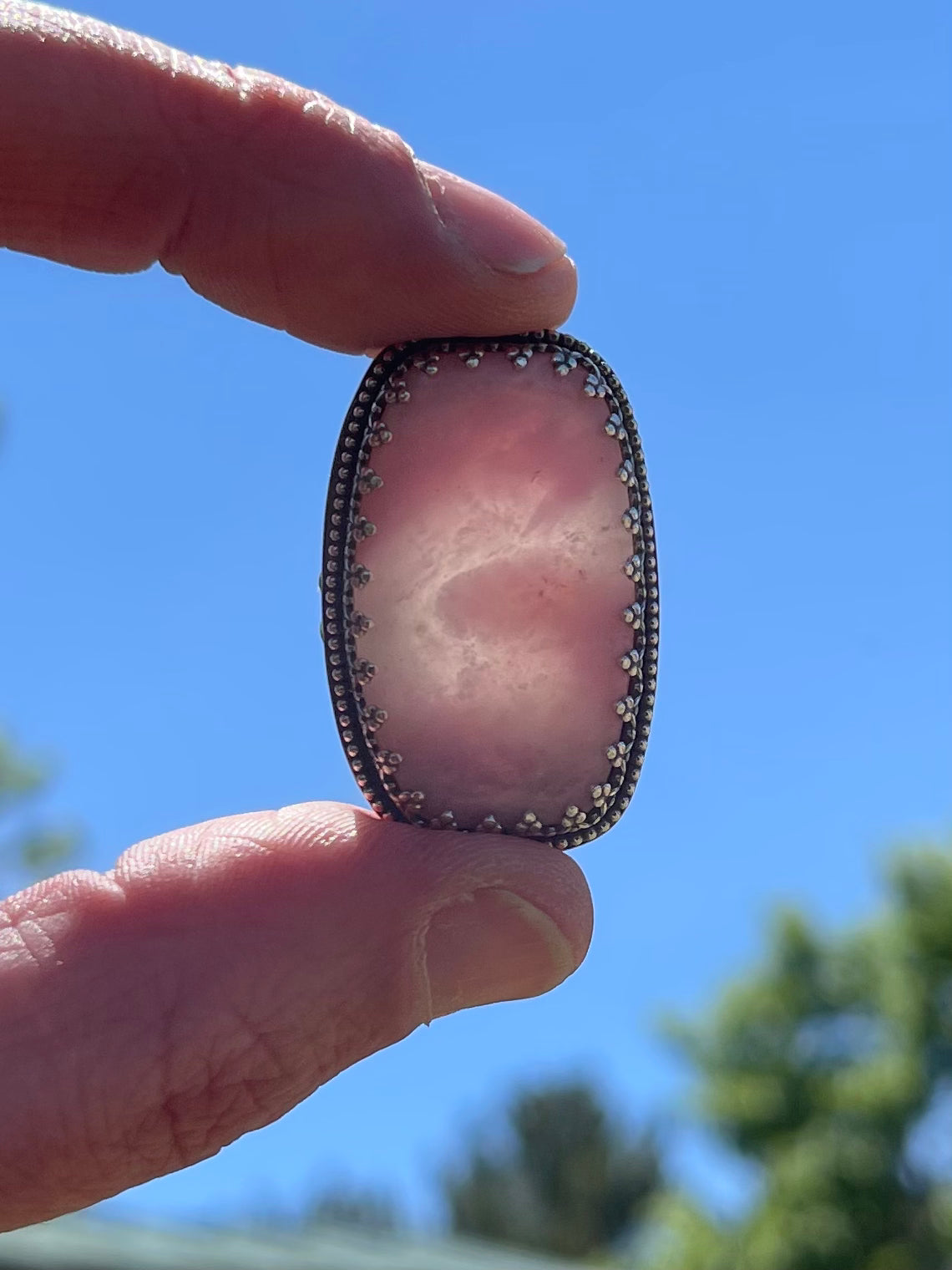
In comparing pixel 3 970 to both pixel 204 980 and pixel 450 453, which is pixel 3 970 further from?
pixel 450 453

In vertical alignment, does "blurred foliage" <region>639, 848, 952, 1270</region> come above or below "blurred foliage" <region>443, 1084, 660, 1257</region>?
above

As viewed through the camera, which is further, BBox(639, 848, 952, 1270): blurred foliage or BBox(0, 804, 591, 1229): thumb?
BBox(639, 848, 952, 1270): blurred foliage

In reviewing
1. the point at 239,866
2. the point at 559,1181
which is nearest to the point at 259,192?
the point at 239,866

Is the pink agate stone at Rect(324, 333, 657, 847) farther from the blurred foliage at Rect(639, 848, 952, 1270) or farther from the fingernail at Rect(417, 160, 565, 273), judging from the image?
the blurred foliage at Rect(639, 848, 952, 1270)

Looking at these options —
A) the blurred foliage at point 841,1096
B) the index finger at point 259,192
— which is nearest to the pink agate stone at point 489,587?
the index finger at point 259,192

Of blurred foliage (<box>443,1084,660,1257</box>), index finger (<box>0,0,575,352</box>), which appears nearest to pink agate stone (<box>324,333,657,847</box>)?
index finger (<box>0,0,575,352</box>)

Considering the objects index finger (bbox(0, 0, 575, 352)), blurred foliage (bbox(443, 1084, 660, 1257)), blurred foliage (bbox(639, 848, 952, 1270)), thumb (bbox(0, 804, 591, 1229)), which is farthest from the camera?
blurred foliage (bbox(443, 1084, 660, 1257))

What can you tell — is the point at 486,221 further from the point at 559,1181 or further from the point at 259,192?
the point at 559,1181

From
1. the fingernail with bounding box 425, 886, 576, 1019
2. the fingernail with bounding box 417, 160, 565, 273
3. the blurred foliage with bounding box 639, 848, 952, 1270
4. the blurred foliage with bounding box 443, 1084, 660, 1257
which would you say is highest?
the fingernail with bounding box 417, 160, 565, 273

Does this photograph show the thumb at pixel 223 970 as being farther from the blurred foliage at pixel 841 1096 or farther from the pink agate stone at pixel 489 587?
the blurred foliage at pixel 841 1096
